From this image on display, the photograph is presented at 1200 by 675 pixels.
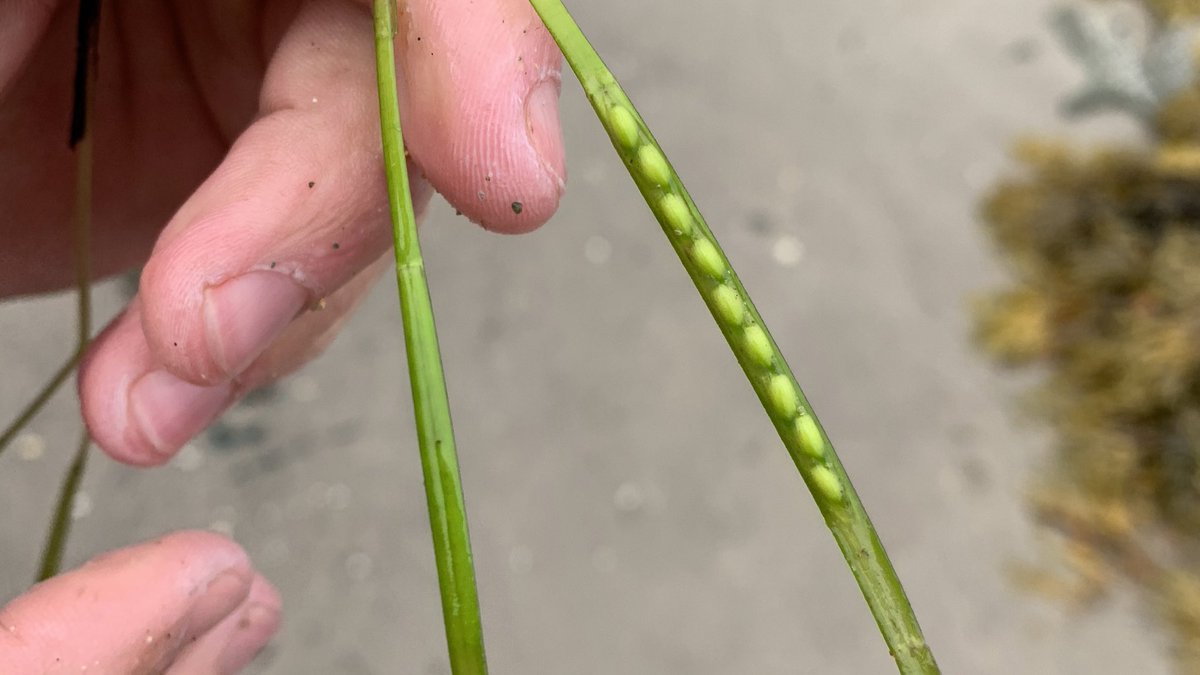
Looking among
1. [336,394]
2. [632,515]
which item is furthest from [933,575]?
[336,394]

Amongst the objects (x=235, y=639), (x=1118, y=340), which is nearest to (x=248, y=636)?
(x=235, y=639)

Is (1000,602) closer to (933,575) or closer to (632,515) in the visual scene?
(933,575)

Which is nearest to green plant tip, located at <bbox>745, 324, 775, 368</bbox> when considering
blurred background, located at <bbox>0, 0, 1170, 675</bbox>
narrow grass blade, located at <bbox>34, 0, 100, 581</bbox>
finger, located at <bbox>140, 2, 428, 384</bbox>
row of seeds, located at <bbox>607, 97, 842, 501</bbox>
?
row of seeds, located at <bbox>607, 97, 842, 501</bbox>

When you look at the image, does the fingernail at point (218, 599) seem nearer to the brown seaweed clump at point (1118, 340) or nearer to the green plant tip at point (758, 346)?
the green plant tip at point (758, 346)

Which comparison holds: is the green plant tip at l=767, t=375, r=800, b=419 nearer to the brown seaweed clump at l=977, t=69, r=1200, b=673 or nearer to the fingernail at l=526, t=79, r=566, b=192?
the fingernail at l=526, t=79, r=566, b=192

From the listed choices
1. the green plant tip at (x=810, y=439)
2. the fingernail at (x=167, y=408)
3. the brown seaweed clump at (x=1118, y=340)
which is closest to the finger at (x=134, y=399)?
the fingernail at (x=167, y=408)

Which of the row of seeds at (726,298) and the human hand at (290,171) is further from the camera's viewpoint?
the human hand at (290,171)

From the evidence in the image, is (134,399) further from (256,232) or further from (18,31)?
(18,31)
